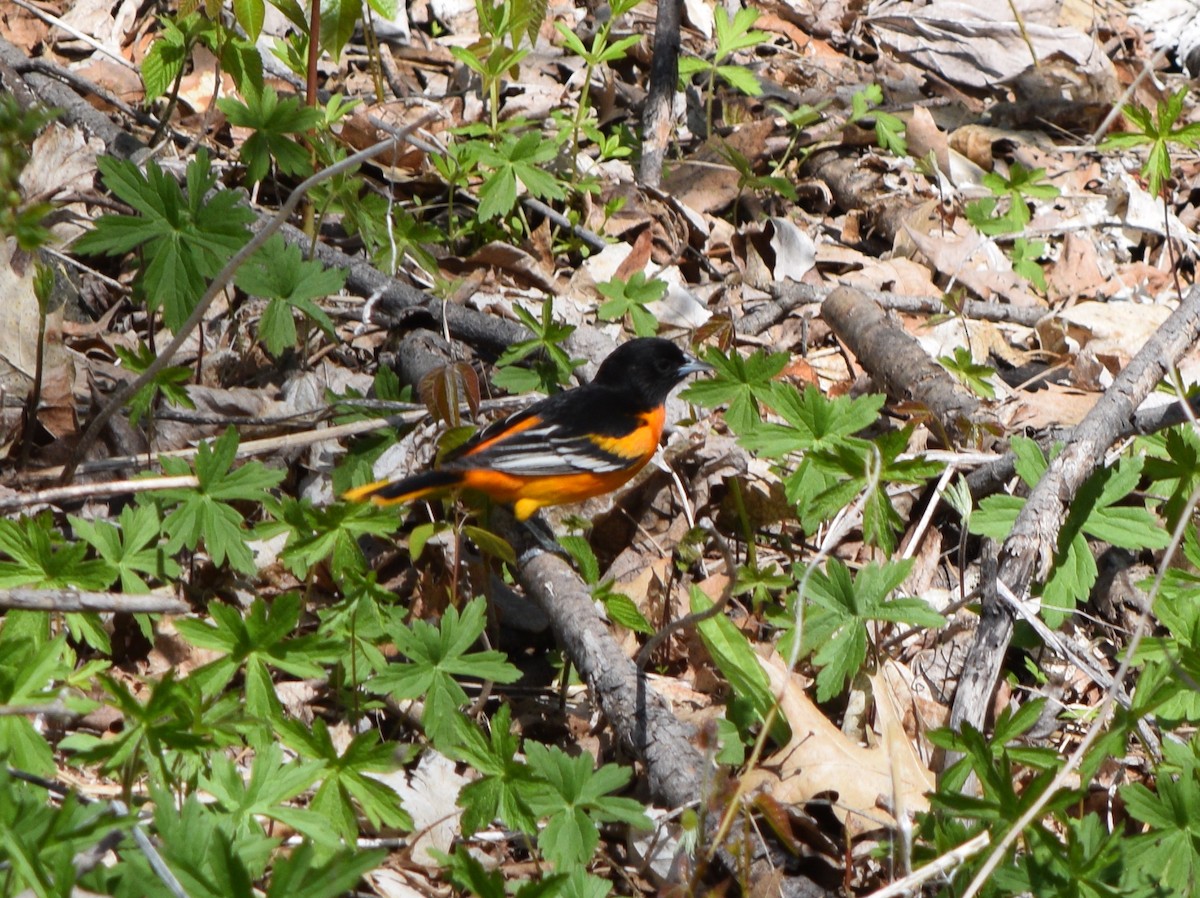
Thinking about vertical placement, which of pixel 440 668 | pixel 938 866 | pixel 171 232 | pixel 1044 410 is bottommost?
pixel 1044 410

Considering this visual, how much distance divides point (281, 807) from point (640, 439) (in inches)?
79.9

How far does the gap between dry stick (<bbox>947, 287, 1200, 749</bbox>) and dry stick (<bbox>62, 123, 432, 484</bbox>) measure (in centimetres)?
198

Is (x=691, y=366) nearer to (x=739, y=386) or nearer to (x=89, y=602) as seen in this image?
(x=739, y=386)

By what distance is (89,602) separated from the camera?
213 centimetres

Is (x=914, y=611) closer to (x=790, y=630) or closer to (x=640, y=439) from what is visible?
Answer: (x=790, y=630)

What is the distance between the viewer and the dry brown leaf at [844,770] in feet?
9.89

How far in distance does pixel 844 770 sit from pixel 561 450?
147cm

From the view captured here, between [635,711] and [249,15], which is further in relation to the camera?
[249,15]

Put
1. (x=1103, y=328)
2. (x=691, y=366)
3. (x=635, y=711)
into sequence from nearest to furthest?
1. (x=635, y=711)
2. (x=691, y=366)
3. (x=1103, y=328)

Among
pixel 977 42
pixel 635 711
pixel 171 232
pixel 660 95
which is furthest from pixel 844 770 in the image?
pixel 977 42

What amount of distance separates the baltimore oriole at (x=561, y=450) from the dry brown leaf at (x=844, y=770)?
1.10m

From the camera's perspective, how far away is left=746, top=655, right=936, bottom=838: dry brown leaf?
301 cm

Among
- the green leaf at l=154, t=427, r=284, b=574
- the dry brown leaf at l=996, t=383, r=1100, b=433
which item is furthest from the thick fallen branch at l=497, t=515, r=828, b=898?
the dry brown leaf at l=996, t=383, r=1100, b=433

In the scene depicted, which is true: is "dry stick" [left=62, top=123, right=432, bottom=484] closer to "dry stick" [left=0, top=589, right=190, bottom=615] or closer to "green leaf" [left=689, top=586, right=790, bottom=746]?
"dry stick" [left=0, top=589, right=190, bottom=615]
